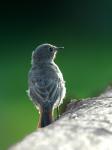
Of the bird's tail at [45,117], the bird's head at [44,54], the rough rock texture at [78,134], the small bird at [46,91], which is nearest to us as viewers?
the rough rock texture at [78,134]

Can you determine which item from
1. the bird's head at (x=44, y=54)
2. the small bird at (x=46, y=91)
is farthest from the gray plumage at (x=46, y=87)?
the bird's head at (x=44, y=54)

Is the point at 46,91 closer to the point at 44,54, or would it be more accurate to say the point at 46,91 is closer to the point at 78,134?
the point at 44,54

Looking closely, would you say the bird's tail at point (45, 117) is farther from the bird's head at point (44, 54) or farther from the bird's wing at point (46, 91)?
the bird's head at point (44, 54)

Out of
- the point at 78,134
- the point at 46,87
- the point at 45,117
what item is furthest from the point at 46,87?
the point at 78,134

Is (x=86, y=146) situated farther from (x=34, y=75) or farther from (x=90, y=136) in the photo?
(x=34, y=75)

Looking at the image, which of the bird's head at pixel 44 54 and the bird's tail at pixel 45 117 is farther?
the bird's head at pixel 44 54

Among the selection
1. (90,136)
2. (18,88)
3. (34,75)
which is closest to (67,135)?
(90,136)
